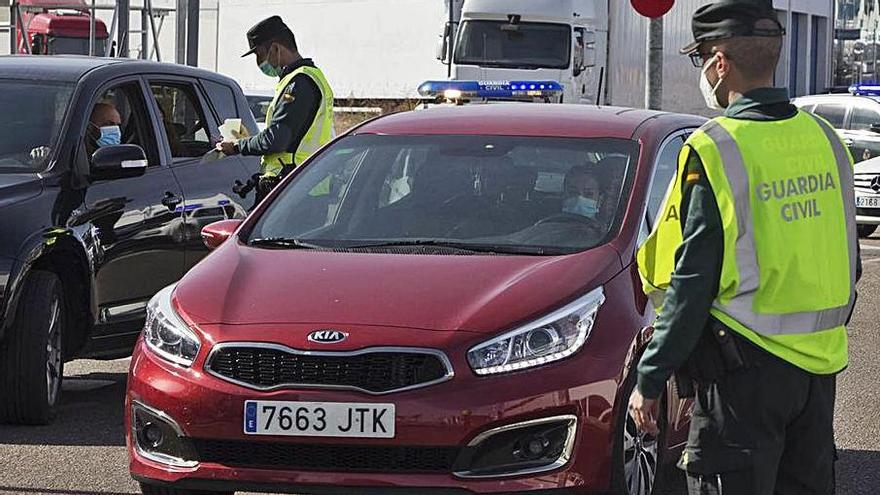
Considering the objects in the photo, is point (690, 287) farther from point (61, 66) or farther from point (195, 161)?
point (195, 161)

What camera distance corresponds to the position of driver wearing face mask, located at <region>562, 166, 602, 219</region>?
6.57m

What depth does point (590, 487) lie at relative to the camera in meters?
5.55

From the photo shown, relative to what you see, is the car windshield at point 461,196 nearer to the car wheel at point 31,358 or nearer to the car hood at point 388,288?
the car hood at point 388,288

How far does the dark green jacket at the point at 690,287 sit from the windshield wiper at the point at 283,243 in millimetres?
2609

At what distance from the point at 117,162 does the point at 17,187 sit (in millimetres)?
511

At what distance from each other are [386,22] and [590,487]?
1355 inches

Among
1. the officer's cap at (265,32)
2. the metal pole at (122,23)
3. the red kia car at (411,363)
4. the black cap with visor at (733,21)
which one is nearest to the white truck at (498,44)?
the metal pole at (122,23)

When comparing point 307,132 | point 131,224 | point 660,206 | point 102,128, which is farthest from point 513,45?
point 660,206

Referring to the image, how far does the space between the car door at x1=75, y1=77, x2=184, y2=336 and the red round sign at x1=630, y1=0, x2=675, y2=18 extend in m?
10.4

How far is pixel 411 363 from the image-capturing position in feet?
18.2

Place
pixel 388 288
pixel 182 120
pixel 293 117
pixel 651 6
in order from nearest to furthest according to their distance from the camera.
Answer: pixel 388 288
pixel 182 120
pixel 293 117
pixel 651 6

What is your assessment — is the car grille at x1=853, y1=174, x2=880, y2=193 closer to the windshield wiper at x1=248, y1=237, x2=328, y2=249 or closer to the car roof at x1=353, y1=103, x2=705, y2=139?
the car roof at x1=353, y1=103, x2=705, y2=139

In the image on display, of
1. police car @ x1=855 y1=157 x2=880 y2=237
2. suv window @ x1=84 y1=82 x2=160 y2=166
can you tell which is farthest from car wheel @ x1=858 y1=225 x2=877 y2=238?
suv window @ x1=84 y1=82 x2=160 y2=166

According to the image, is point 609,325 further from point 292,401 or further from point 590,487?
point 292,401
